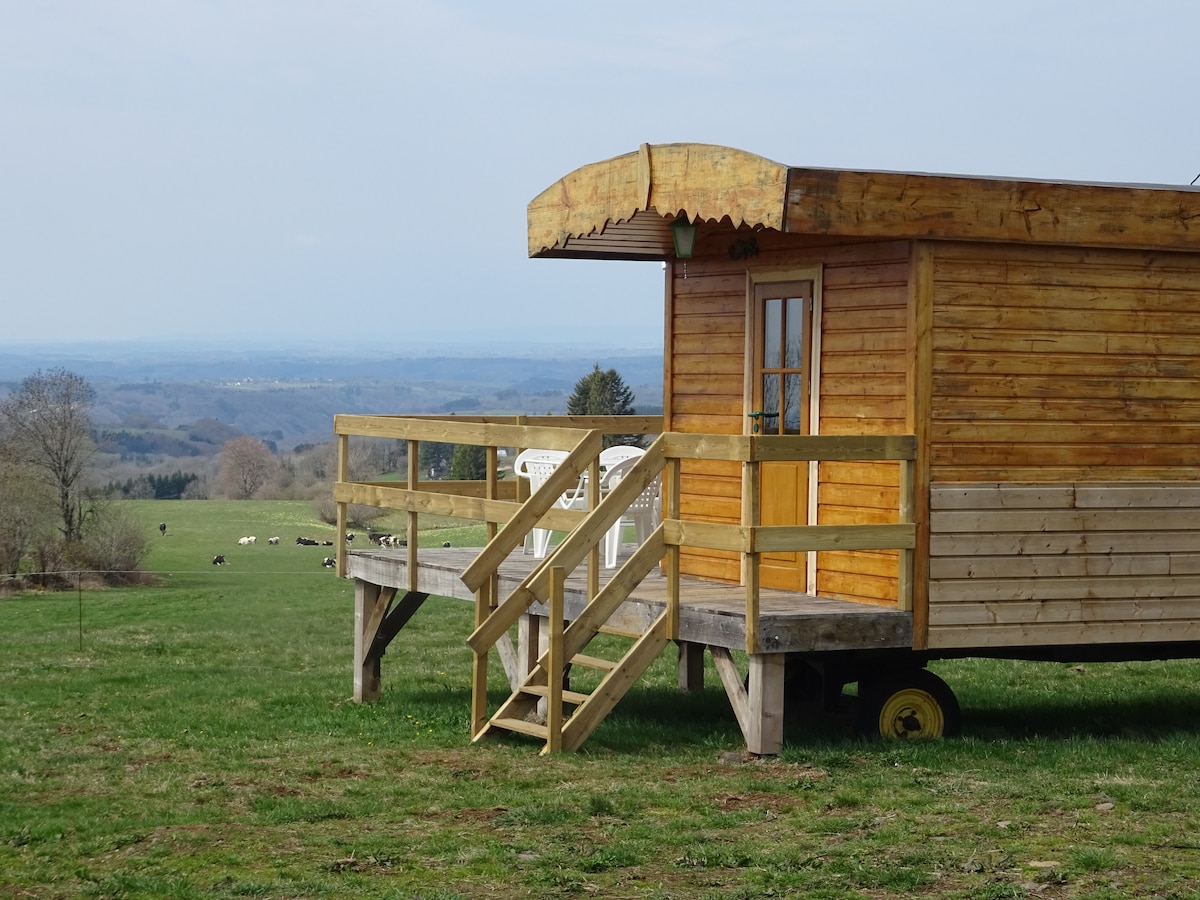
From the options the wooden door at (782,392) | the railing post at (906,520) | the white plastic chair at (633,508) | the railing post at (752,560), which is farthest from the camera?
the white plastic chair at (633,508)

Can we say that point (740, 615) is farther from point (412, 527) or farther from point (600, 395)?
point (600, 395)

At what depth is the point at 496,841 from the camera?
721 centimetres

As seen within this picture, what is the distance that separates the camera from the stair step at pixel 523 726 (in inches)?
375

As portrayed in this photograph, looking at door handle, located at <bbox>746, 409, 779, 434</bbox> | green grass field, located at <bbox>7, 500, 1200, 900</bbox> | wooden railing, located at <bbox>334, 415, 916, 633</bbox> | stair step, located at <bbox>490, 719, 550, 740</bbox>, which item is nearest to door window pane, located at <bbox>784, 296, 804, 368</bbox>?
door handle, located at <bbox>746, 409, 779, 434</bbox>

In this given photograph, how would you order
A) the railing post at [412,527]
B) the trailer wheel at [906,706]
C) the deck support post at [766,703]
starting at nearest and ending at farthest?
the deck support post at [766,703]
the trailer wheel at [906,706]
the railing post at [412,527]

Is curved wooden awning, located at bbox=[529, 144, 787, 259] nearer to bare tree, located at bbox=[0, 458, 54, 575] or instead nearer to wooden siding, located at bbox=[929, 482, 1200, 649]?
wooden siding, located at bbox=[929, 482, 1200, 649]

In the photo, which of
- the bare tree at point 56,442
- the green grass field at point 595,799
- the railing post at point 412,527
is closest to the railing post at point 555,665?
the green grass field at point 595,799

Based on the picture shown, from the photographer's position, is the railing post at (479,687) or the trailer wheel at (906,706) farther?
the railing post at (479,687)

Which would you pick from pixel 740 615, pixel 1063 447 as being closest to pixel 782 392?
pixel 1063 447

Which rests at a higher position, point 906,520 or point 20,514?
point 906,520

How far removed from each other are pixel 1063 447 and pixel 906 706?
1.87 metres

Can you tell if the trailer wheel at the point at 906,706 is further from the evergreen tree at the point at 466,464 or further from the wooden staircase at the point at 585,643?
the evergreen tree at the point at 466,464

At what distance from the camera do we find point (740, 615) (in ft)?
30.3

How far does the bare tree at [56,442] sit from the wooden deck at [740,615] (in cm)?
2409
